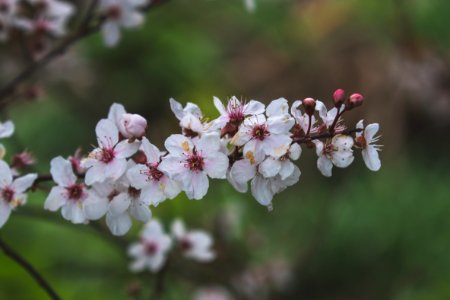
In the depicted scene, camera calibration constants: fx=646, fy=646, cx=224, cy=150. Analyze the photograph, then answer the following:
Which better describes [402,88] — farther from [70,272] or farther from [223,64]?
[70,272]

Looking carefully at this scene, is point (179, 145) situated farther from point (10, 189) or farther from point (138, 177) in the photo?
point (10, 189)

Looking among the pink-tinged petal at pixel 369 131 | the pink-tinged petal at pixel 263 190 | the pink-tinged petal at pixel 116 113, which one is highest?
the pink-tinged petal at pixel 116 113

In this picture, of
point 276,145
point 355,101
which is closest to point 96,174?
point 276,145

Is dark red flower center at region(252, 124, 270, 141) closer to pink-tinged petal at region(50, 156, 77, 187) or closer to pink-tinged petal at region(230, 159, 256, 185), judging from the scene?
pink-tinged petal at region(230, 159, 256, 185)

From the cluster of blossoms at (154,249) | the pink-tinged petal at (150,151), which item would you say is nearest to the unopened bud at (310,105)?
the pink-tinged petal at (150,151)

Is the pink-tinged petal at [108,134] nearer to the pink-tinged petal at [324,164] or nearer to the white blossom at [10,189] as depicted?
the white blossom at [10,189]
